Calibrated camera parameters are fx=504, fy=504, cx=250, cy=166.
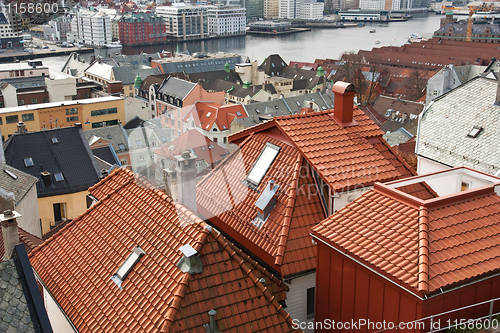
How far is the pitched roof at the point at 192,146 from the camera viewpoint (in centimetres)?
645

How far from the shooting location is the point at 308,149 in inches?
311

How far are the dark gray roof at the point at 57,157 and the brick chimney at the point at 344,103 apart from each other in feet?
→ 36.5

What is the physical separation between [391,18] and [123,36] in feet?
341

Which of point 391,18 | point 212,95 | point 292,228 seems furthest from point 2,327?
point 391,18

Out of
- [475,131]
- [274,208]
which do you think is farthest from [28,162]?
[475,131]

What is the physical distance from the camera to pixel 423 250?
5.47 m

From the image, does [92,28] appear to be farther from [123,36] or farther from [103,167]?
[103,167]

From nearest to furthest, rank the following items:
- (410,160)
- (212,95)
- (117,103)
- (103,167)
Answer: (410,160), (103,167), (117,103), (212,95)

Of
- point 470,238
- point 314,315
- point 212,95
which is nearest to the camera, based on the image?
Answer: point 470,238

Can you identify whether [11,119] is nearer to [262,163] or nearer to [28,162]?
[28,162]

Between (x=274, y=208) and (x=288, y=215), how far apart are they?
1.20 feet

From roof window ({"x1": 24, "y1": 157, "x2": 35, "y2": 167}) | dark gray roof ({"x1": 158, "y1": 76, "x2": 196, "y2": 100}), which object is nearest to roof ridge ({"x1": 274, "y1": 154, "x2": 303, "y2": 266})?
roof window ({"x1": 24, "y1": 157, "x2": 35, "y2": 167})

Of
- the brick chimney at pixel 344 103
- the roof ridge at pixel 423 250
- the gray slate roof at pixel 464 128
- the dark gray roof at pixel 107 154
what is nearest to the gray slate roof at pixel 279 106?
the dark gray roof at pixel 107 154
